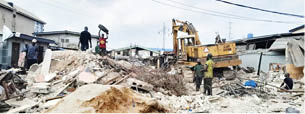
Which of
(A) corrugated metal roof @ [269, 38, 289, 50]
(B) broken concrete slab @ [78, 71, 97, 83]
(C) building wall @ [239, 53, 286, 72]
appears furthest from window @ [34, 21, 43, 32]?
(A) corrugated metal roof @ [269, 38, 289, 50]

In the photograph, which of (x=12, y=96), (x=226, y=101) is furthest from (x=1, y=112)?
(x=226, y=101)

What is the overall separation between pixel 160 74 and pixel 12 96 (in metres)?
4.56

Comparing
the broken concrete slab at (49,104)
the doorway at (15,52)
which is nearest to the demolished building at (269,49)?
the broken concrete slab at (49,104)

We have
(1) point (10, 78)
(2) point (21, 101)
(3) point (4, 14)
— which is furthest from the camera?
(3) point (4, 14)

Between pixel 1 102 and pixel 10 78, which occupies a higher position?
pixel 10 78

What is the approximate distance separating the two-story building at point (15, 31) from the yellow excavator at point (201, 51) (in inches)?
292

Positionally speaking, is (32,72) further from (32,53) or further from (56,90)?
(56,90)

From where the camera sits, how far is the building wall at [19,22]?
15.6 m

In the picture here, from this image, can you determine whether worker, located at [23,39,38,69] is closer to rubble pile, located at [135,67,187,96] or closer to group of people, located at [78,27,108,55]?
group of people, located at [78,27,108,55]

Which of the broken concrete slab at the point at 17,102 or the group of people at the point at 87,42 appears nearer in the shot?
the broken concrete slab at the point at 17,102

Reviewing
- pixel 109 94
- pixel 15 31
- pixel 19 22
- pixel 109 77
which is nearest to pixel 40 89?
pixel 109 77

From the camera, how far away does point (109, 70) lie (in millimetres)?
7449

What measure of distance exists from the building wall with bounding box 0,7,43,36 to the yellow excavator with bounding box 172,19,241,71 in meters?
14.7

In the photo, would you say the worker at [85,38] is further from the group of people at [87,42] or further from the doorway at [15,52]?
the doorway at [15,52]
